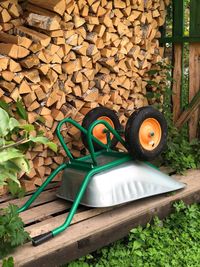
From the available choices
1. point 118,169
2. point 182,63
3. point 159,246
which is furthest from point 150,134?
point 182,63

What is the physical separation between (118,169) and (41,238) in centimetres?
74

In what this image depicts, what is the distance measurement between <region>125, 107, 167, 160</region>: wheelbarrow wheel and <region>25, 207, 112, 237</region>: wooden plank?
1.48 feet

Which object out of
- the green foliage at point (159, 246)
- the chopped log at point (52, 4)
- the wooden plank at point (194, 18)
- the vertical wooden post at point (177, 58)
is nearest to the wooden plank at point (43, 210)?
the green foliage at point (159, 246)

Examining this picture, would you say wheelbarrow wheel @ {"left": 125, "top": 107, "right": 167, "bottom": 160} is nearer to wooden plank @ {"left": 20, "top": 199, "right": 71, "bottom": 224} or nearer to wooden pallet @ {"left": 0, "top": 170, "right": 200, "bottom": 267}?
wooden pallet @ {"left": 0, "top": 170, "right": 200, "bottom": 267}

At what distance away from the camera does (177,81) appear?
4.27m

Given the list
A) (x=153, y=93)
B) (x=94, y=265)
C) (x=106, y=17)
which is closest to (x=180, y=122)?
(x=153, y=93)

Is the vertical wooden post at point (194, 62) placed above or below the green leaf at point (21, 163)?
above

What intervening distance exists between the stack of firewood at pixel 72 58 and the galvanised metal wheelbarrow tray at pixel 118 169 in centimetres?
35

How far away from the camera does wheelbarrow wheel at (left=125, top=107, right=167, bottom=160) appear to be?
295 centimetres

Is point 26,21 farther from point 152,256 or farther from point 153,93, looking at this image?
point 152,256

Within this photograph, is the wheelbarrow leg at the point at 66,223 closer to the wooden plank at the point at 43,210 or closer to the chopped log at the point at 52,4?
the wooden plank at the point at 43,210

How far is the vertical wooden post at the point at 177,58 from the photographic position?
13.7 feet

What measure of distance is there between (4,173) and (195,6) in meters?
3.02

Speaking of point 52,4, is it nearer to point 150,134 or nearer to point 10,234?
point 150,134
